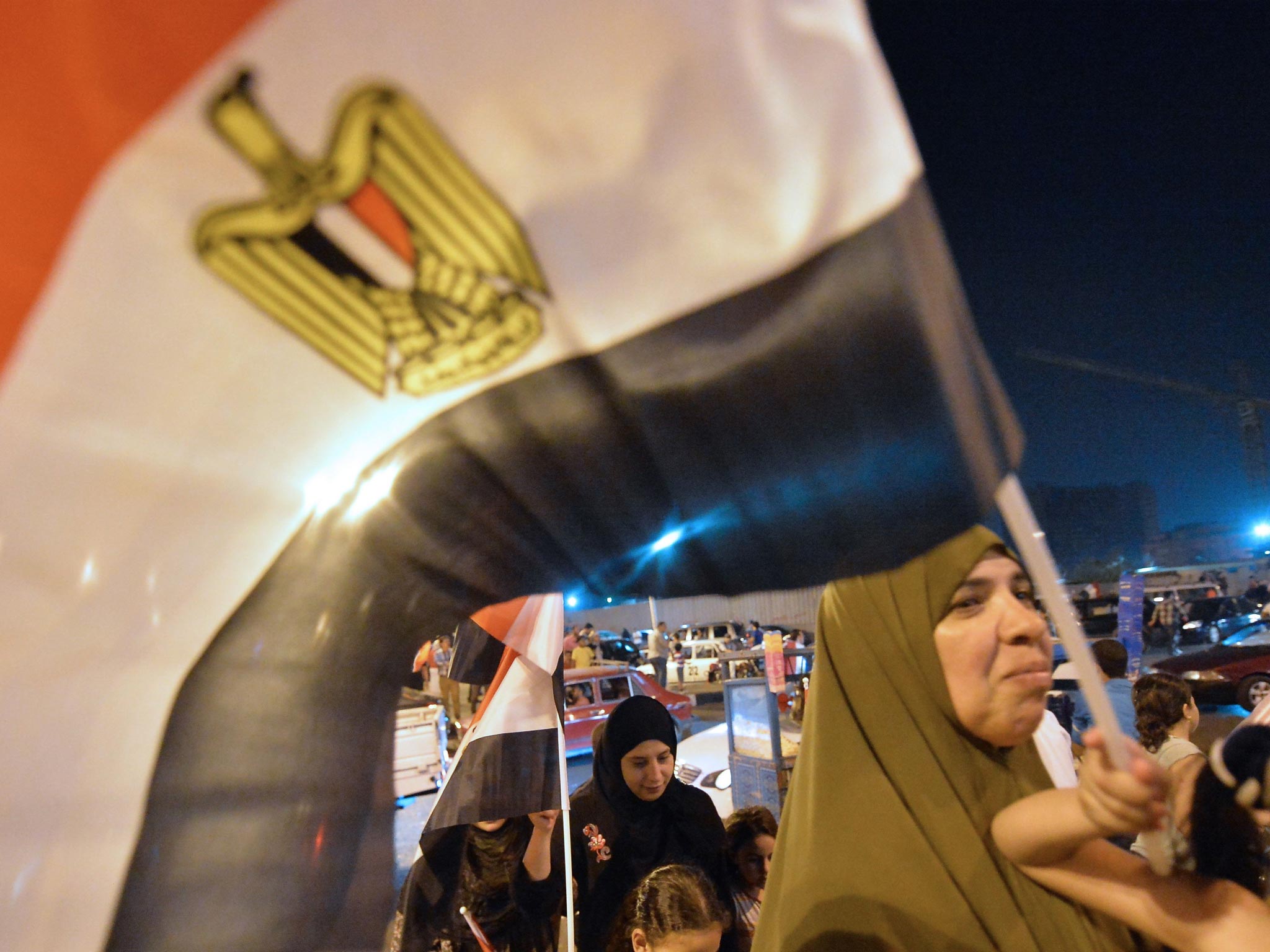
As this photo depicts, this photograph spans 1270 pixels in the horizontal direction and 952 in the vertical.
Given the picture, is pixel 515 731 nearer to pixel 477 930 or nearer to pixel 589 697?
pixel 477 930

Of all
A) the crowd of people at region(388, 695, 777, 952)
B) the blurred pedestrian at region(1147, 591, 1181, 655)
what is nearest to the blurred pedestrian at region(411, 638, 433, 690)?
the crowd of people at region(388, 695, 777, 952)

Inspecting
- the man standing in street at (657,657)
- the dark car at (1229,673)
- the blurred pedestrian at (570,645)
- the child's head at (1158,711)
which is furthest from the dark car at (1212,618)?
the child's head at (1158,711)

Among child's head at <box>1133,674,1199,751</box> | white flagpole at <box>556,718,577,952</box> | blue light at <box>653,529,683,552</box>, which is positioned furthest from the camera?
child's head at <box>1133,674,1199,751</box>

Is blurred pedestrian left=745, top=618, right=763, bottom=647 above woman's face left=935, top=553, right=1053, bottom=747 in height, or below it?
above

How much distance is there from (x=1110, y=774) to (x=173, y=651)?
3.69 feet

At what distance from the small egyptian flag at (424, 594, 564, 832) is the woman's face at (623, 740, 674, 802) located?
0.35 meters

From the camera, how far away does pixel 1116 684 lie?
6.76 m

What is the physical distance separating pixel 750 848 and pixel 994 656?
92.8 inches

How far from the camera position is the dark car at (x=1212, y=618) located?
2012 centimetres

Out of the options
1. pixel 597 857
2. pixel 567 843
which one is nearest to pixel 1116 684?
pixel 597 857

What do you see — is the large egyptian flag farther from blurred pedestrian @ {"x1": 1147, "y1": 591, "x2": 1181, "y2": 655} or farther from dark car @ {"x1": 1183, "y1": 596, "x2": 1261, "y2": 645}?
dark car @ {"x1": 1183, "y1": 596, "x2": 1261, "y2": 645}

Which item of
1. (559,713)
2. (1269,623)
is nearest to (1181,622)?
(1269,623)

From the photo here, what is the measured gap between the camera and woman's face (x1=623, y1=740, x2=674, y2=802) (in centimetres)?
344

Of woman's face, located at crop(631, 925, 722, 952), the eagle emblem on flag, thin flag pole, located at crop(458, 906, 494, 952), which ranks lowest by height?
thin flag pole, located at crop(458, 906, 494, 952)
